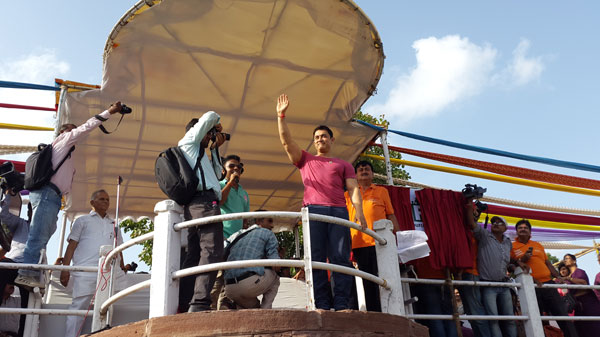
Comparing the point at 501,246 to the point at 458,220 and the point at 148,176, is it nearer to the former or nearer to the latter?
the point at 458,220

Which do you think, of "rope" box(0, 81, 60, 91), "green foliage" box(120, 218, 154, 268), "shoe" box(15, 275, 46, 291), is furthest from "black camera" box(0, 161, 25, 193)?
"green foliage" box(120, 218, 154, 268)

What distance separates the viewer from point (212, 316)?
11.0 feet

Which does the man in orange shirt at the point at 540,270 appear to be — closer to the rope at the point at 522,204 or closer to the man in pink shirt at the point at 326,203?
the rope at the point at 522,204

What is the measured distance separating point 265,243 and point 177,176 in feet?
3.21

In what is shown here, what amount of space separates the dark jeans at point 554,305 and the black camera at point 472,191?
1.60 meters

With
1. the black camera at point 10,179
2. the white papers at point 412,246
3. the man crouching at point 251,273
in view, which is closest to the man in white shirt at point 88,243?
the black camera at point 10,179

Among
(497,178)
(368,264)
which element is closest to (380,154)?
(497,178)

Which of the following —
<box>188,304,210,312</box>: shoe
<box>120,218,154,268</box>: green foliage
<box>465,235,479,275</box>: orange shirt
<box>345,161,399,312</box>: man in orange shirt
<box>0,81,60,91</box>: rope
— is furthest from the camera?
<box>120,218,154,268</box>: green foliage

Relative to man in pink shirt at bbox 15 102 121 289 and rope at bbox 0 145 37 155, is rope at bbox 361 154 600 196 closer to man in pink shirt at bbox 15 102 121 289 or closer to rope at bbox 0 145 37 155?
man in pink shirt at bbox 15 102 121 289

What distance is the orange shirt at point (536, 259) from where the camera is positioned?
7.32 m

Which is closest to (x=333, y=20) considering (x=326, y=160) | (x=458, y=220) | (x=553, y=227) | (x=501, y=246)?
Answer: (x=326, y=160)

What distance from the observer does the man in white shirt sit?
5.46 metres

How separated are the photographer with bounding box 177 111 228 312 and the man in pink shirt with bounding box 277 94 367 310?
0.71 m

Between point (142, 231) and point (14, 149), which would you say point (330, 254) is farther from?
point (142, 231)
